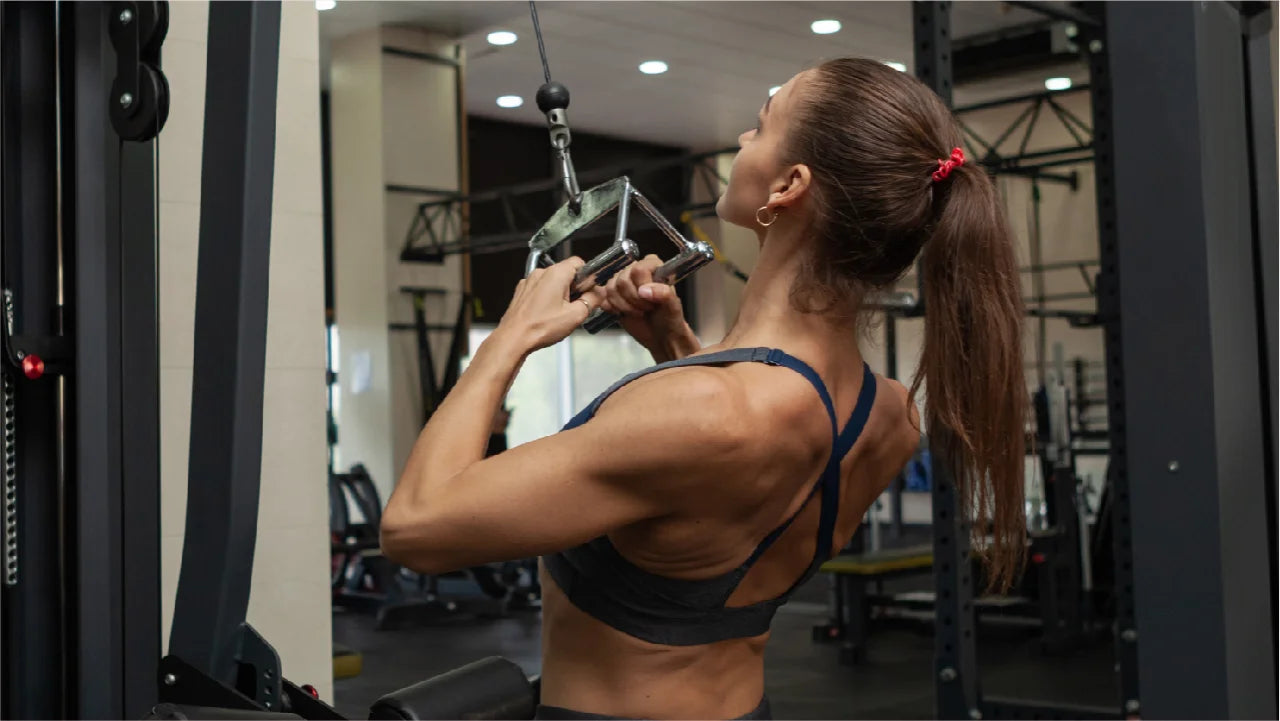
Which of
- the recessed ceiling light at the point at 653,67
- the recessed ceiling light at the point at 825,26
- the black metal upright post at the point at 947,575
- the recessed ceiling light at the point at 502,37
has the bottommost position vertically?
the black metal upright post at the point at 947,575

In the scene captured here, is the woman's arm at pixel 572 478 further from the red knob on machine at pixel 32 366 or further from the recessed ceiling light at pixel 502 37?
the recessed ceiling light at pixel 502 37

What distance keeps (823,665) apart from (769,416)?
4983 mm

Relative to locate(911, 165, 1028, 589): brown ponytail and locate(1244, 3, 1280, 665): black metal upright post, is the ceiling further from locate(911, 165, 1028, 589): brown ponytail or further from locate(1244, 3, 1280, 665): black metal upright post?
locate(911, 165, 1028, 589): brown ponytail

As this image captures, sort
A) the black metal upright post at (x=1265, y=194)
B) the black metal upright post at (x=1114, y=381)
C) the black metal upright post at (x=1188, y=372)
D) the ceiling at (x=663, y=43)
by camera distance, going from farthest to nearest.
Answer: the ceiling at (x=663, y=43) < the black metal upright post at (x=1114, y=381) < the black metal upright post at (x=1265, y=194) < the black metal upright post at (x=1188, y=372)

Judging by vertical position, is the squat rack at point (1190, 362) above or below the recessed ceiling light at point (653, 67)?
below

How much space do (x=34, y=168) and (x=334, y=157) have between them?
7448mm

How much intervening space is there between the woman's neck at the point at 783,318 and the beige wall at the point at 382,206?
804cm

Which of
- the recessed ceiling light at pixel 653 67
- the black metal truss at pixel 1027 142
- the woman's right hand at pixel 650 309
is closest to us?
the woman's right hand at pixel 650 309

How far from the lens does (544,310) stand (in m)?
1.25

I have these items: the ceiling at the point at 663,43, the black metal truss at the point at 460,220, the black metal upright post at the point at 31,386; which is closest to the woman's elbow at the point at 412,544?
the black metal upright post at the point at 31,386

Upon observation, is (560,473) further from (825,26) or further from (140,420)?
(825,26)

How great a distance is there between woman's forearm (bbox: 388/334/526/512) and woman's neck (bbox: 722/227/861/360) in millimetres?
255

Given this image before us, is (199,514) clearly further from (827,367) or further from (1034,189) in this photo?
(1034,189)

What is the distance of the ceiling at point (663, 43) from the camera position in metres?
8.27
